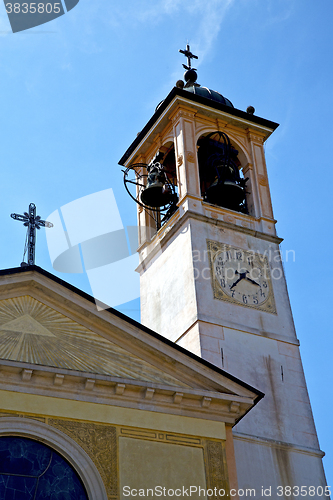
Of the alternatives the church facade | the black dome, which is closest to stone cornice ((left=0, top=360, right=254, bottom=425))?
the church facade

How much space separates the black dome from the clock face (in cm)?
537

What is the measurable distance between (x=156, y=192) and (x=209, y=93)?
3.84 m

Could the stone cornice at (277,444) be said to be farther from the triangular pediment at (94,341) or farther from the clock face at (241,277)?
the clock face at (241,277)

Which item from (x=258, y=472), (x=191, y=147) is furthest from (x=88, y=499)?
(x=191, y=147)

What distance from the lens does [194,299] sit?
60.0 ft

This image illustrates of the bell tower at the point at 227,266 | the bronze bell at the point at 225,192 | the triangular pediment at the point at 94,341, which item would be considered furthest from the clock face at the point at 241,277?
the triangular pediment at the point at 94,341

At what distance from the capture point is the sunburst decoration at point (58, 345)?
12.7 m

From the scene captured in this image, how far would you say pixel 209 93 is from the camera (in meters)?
23.2

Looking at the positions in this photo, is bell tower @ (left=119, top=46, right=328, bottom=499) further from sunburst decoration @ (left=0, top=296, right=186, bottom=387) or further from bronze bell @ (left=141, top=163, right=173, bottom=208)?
sunburst decoration @ (left=0, top=296, right=186, bottom=387)

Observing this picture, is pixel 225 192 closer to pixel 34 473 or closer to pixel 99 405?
pixel 99 405

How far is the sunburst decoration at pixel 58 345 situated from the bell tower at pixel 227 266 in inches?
158

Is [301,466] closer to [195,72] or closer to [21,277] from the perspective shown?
[21,277]

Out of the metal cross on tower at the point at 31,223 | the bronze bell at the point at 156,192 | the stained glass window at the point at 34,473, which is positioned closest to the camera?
the stained glass window at the point at 34,473

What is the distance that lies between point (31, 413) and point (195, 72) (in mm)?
15250
